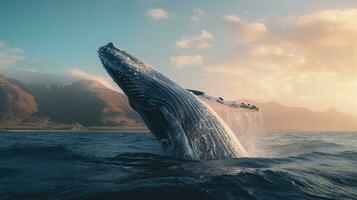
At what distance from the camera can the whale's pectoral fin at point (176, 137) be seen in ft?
17.9

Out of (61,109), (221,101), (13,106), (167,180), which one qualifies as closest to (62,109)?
(61,109)

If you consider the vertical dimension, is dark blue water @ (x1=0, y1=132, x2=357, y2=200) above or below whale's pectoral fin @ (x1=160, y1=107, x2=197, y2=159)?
below

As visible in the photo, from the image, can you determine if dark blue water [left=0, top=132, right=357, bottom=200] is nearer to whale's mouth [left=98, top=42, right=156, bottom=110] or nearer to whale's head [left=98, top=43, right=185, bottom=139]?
whale's head [left=98, top=43, right=185, bottom=139]

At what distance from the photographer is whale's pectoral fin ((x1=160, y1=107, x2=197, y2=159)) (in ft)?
17.9

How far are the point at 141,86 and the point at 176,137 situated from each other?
0.99m

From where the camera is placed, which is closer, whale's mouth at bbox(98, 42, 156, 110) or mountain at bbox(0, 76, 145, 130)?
whale's mouth at bbox(98, 42, 156, 110)

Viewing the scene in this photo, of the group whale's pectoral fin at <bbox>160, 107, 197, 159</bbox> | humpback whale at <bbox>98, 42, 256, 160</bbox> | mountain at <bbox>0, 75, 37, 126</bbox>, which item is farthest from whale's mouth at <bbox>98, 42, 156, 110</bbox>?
mountain at <bbox>0, 75, 37, 126</bbox>

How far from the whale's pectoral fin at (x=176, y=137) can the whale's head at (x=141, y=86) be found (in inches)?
3.8

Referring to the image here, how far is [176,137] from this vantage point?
5531mm

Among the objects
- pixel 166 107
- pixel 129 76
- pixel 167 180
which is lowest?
pixel 167 180

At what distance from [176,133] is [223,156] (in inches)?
52.5

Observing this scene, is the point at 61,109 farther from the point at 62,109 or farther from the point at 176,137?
the point at 176,137

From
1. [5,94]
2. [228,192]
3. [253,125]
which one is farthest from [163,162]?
[5,94]

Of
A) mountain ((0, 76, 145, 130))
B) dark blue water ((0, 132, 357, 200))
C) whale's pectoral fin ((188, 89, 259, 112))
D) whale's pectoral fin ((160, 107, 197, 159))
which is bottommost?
dark blue water ((0, 132, 357, 200))
